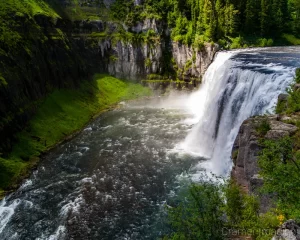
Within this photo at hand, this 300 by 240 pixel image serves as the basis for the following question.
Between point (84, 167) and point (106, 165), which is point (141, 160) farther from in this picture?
point (84, 167)

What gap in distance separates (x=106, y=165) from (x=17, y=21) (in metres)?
34.3

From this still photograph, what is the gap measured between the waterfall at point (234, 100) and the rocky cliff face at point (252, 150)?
6867mm

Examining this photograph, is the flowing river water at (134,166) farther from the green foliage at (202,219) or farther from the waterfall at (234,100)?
the green foliage at (202,219)

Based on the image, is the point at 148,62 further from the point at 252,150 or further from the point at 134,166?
the point at 252,150

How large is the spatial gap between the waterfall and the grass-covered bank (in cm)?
2317

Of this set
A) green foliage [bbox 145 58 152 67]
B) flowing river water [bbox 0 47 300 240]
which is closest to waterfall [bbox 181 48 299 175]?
flowing river water [bbox 0 47 300 240]

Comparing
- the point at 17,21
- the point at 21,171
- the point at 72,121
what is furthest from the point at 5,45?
the point at 21,171

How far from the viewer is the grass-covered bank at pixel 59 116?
43113 millimetres

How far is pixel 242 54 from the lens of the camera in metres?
65.1

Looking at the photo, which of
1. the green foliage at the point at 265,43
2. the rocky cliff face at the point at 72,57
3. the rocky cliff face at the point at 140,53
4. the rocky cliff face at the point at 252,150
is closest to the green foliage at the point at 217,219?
the rocky cliff face at the point at 252,150

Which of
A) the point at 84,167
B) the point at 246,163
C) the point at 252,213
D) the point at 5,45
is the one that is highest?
the point at 5,45

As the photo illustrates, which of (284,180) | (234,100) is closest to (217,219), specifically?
(284,180)

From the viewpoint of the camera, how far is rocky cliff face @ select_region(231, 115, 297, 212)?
86.5 ft

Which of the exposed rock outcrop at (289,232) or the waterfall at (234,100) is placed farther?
the waterfall at (234,100)
